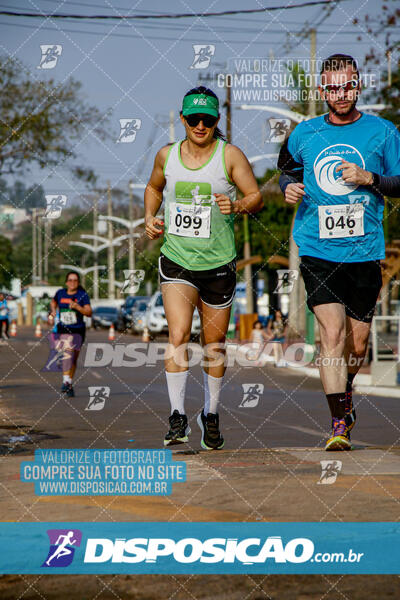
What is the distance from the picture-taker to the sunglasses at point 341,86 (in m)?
6.79

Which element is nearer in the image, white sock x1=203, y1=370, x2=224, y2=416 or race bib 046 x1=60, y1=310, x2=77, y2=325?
white sock x1=203, y1=370, x2=224, y2=416

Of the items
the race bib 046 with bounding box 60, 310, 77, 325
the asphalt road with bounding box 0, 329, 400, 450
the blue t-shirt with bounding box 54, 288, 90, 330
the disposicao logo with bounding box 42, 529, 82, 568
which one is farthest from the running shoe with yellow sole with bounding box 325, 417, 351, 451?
the race bib 046 with bounding box 60, 310, 77, 325

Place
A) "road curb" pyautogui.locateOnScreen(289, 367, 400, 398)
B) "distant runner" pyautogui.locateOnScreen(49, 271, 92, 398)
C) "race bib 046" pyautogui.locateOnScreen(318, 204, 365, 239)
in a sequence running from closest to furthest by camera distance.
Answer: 1. "race bib 046" pyautogui.locateOnScreen(318, 204, 365, 239)
2. "distant runner" pyautogui.locateOnScreen(49, 271, 92, 398)
3. "road curb" pyautogui.locateOnScreen(289, 367, 400, 398)

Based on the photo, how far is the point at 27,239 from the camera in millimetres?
114812

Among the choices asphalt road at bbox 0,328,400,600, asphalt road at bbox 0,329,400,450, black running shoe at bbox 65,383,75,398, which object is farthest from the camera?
black running shoe at bbox 65,383,75,398

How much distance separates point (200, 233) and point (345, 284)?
0.96 metres

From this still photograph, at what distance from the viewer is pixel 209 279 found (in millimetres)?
6930

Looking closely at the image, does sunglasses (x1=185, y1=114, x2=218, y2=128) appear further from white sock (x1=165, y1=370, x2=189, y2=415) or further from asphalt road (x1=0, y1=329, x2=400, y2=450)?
asphalt road (x1=0, y1=329, x2=400, y2=450)

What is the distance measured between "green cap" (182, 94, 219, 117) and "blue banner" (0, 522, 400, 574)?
3158mm

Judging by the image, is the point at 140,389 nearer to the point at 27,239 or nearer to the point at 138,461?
the point at 138,461

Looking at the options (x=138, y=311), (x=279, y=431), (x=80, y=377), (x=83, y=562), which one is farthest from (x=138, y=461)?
(x=138, y=311)

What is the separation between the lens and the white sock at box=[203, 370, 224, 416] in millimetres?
6992

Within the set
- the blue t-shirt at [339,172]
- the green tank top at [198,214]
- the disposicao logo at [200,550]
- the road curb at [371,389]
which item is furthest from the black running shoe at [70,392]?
the disposicao logo at [200,550]

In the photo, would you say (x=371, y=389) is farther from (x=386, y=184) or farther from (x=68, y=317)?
(x=386, y=184)
